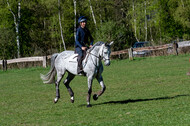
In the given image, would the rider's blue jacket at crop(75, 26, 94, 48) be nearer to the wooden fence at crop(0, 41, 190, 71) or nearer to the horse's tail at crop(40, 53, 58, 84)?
the horse's tail at crop(40, 53, 58, 84)

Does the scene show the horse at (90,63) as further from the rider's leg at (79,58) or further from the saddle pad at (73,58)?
the rider's leg at (79,58)

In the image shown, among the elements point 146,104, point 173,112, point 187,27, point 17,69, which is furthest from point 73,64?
point 187,27

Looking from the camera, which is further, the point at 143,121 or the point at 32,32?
the point at 32,32

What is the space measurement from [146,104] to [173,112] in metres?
1.77

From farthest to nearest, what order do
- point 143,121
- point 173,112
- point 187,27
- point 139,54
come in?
point 187,27 < point 139,54 < point 173,112 < point 143,121

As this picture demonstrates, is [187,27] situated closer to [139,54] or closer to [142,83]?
[139,54]

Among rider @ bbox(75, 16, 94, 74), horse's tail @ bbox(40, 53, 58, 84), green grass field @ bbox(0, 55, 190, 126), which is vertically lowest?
green grass field @ bbox(0, 55, 190, 126)

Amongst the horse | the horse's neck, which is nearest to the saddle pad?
the horse

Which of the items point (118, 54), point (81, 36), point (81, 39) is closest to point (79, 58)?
point (81, 39)

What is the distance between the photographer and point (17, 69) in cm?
3403

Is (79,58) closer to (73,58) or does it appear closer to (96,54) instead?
(73,58)

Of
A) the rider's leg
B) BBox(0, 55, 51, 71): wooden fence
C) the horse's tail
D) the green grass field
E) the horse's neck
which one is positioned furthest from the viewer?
BBox(0, 55, 51, 71): wooden fence

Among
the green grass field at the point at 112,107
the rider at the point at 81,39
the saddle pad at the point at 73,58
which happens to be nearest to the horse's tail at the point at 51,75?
the green grass field at the point at 112,107

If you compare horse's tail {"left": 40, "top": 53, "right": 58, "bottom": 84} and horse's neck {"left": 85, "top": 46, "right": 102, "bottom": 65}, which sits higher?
horse's neck {"left": 85, "top": 46, "right": 102, "bottom": 65}
